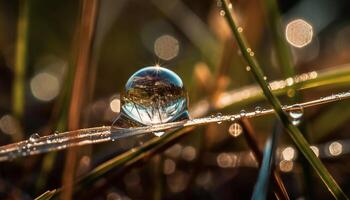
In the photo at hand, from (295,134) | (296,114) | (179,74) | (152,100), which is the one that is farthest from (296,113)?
(179,74)

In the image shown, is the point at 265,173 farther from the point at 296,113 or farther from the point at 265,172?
the point at 296,113

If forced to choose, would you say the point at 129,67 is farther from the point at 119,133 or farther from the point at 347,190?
the point at 119,133

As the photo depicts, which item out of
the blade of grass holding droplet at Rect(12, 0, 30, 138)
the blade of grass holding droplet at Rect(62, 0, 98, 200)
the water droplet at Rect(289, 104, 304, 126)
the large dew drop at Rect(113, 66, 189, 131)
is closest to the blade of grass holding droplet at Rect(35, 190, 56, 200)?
the blade of grass holding droplet at Rect(62, 0, 98, 200)

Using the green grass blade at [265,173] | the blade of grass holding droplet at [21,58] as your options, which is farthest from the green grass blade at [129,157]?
the blade of grass holding droplet at [21,58]

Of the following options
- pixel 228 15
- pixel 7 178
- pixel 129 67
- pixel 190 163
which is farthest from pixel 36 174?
pixel 129 67

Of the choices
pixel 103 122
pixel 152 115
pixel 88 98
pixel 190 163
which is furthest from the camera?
pixel 103 122

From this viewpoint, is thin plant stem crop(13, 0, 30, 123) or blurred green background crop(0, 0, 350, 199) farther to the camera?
thin plant stem crop(13, 0, 30, 123)

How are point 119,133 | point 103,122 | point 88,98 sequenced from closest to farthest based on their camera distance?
point 119,133 → point 88,98 → point 103,122

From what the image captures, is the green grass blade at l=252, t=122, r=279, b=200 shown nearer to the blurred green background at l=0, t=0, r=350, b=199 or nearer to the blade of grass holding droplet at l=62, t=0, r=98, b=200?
the blurred green background at l=0, t=0, r=350, b=199
